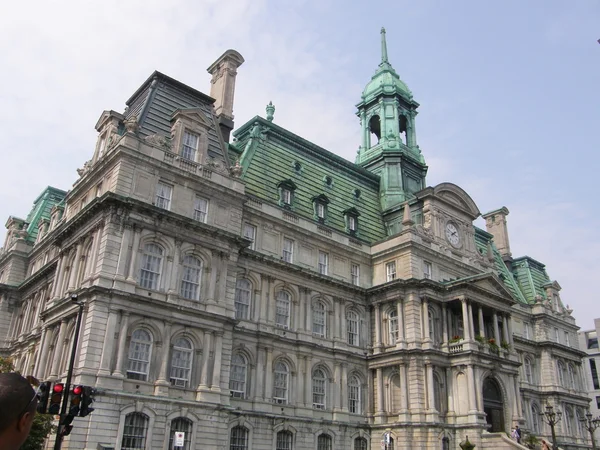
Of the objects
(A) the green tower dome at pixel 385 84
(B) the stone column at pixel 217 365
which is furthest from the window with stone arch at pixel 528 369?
(B) the stone column at pixel 217 365

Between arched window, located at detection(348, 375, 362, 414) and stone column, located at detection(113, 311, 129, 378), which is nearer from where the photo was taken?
stone column, located at detection(113, 311, 129, 378)

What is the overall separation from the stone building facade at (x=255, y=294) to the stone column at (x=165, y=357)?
0.43 ft

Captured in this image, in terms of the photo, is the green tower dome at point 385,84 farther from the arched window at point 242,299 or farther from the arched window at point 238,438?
the arched window at point 238,438

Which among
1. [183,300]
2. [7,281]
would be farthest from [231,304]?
[7,281]

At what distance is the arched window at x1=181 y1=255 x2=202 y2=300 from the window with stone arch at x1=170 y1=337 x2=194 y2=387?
106 inches

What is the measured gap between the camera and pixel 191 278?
35406mm

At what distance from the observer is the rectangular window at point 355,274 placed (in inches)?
1847

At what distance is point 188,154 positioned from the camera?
125 feet

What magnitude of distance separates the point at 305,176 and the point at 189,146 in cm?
1306

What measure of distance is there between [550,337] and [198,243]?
1678 inches

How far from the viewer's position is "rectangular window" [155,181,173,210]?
35.5 meters

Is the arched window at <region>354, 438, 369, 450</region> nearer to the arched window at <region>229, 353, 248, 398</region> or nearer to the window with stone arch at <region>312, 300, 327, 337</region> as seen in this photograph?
the window with stone arch at <region>312, 300, 327, 337</region>

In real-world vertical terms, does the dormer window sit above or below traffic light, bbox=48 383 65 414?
above

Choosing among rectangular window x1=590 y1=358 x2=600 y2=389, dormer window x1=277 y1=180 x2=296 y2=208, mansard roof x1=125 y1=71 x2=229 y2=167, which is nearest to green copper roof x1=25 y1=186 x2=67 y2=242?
mansard roof x1=125 y1=71 x2=229 y2=167
